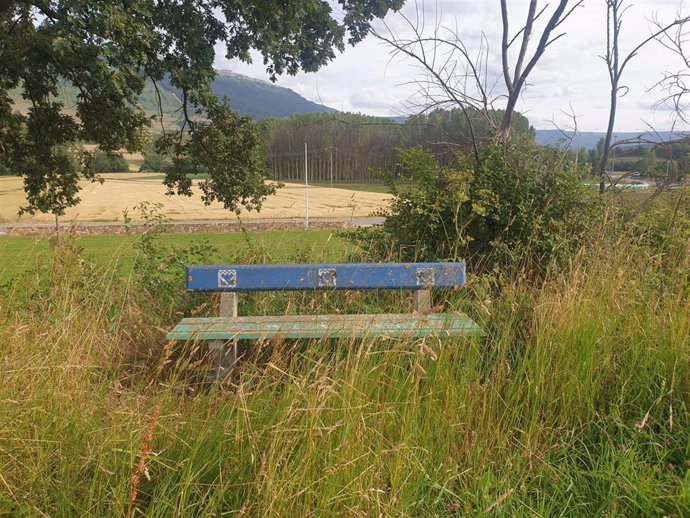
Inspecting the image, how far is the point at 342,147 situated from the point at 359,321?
21.1 meters

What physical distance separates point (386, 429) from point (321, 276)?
1631 mm

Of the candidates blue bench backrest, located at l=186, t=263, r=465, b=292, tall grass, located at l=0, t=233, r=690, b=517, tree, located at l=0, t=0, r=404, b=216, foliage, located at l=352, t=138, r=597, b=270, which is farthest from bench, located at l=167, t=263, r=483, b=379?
tree, located at l=0, t=0, r=404, b=216

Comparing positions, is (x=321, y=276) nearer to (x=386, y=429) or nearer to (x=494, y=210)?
(x=386, y=429)

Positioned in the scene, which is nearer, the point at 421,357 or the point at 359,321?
the point at 421,357

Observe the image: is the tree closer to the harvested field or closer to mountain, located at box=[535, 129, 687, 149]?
mountain, located at box=[535, 129, 687, 149]

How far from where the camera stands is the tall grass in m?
1.77

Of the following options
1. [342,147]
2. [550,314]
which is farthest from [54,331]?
[342,147]

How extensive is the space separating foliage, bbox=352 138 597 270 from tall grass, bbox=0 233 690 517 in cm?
169

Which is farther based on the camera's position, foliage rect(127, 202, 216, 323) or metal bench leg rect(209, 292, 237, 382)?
foliage rect(127, 202, 216, 323)

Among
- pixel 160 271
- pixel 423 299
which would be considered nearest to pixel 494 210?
pixel 423 299

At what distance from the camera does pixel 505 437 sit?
2219 millimetres

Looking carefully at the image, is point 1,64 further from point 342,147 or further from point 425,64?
point 342,147

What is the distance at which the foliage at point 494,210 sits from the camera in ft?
15.5

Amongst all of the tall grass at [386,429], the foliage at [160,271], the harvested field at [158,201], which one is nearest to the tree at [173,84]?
the foliage at [160,271]
